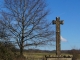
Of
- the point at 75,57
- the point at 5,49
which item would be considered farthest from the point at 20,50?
the point at 75,57

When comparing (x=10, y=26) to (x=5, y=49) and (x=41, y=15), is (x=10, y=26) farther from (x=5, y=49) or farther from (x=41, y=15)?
(x=5, y=49)

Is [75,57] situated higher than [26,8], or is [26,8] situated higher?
[26,8]

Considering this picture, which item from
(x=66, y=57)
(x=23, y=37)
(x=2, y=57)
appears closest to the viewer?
(x=66, y=57)

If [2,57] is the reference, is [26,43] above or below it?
above

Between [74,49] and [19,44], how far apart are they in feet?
44.5

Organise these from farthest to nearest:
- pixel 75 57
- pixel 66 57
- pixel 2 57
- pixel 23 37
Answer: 1. pixel 75 57
2. pixel 23 37
3. pixel 2 57
4. pixel 66 57

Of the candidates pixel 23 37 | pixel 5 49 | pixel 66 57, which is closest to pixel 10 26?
pixel 23 37

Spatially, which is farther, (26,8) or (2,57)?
(26,8)

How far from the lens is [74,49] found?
132 ft

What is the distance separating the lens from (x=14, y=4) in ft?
97.6

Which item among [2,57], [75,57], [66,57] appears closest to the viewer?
[66,57]

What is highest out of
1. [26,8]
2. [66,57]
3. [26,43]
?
[26,8]

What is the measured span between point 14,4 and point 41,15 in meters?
3.41

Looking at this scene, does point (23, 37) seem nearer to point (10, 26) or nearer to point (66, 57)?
point (10, 26)
